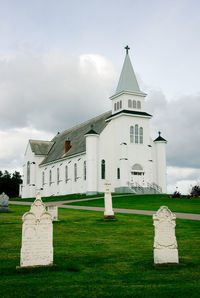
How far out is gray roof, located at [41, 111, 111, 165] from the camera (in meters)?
55.2

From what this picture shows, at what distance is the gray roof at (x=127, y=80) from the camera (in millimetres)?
52181

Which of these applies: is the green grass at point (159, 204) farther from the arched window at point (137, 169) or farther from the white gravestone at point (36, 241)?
the white gravestone at point (36, 241)

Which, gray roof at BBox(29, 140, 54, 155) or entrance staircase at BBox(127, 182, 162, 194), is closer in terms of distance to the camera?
entrance staircase at BBox(127, 182, 162, 194)

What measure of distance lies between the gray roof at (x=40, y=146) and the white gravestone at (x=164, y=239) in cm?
6240

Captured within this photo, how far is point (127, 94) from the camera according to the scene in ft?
168

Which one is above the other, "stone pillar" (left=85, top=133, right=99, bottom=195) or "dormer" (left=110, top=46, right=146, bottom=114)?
"dormer" (left=110, top=46, right=146, bottom=114)

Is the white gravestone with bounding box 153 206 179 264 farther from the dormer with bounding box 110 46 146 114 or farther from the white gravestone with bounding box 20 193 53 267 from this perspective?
the dormer with bounding box 110 46 146 114

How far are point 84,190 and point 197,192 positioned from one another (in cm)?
1812

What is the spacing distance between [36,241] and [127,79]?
4624cm

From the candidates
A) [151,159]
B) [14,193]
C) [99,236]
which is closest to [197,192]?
[151,159]

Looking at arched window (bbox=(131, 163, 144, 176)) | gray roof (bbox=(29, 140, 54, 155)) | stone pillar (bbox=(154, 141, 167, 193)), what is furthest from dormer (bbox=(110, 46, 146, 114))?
gray roof (bbox=(29, 140, 54, 155))

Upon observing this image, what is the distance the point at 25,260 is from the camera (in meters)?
8.99

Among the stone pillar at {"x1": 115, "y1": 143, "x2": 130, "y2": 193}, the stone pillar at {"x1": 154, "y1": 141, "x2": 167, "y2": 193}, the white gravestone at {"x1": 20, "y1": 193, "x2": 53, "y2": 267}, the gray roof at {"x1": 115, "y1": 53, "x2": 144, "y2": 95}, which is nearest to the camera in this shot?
the white gravestone at {"x1": 20, "y1": 193, "x2": 53, "y2": 267}

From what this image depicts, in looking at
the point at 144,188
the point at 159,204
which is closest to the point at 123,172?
the point at 144,188
